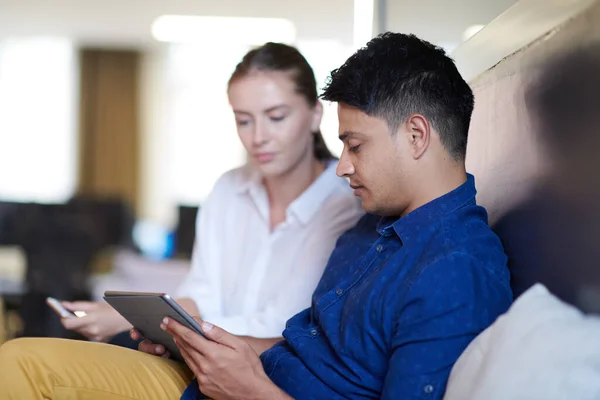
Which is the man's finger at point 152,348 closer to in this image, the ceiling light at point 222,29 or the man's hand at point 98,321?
the man's hand at point 98,321

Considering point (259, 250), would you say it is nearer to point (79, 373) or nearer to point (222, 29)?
point (79, 373)

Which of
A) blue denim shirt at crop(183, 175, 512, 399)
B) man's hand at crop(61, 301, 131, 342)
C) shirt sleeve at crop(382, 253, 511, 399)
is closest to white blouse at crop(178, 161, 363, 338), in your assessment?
man's hand at crop(61, 301, 131, 342)

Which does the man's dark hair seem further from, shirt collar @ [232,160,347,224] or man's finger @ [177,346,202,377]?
shirt collar @ [232,160,347,224]

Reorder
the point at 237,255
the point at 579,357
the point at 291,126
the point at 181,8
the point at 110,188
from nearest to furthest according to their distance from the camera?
the point at 579,357
the point at 291,126
the point at 237,255
the point at 181,8
the point at 110,188

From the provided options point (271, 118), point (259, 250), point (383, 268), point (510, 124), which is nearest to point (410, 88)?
point (510, 124)

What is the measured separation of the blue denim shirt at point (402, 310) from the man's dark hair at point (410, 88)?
0.42ft

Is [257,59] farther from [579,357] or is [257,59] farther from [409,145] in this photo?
[579,357]

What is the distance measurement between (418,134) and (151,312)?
62 centimetres

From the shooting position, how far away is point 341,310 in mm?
1525

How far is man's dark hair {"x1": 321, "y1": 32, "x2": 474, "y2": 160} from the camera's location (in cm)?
148

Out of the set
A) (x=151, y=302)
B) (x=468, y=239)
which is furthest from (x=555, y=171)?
(x=151, y=302)

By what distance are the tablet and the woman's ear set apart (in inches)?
33.5

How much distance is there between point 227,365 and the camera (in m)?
1.43

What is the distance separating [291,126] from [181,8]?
5562 millimetres
